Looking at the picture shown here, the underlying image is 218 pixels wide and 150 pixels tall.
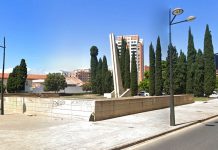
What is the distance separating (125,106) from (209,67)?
39.8m

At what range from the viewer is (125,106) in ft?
69.1

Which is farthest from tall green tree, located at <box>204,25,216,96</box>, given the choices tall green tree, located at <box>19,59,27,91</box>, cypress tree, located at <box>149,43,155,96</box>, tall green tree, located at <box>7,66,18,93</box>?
tall green tree, located at <box>7,66,18,93</box>

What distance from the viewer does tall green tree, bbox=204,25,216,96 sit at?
56.7m

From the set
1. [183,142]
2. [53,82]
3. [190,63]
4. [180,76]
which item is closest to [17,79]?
[53,82]

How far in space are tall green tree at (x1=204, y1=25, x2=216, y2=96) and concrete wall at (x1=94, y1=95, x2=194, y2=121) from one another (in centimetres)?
3049

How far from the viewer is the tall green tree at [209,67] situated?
56.7 m

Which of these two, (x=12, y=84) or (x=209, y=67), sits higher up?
Result: (x=209, y=67)

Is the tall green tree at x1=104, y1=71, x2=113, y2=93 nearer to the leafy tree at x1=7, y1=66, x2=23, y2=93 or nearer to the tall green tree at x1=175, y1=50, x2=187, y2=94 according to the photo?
the leafy tree at x1=7, y1=66, x2=23, y2=93

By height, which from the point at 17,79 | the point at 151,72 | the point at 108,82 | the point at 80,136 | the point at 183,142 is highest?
the point at 151,72

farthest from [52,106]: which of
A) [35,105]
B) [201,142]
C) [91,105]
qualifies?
[201,142]

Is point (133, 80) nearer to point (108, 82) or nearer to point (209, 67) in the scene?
point (108, 82)

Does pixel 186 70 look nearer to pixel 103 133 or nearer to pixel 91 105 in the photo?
pixel 91 105

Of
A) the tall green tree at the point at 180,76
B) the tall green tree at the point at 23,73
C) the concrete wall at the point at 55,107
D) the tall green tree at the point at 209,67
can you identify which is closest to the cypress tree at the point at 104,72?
the tall green tree at the point at 23,73

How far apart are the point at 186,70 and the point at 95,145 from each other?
5262cm
